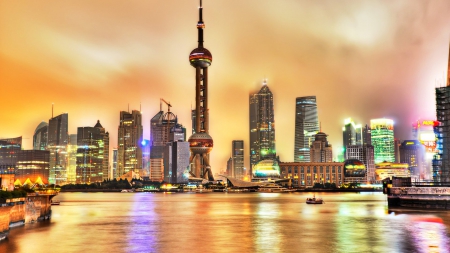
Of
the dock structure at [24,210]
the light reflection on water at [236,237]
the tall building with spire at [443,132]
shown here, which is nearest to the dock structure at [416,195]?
the light reflection on water at [236,237]

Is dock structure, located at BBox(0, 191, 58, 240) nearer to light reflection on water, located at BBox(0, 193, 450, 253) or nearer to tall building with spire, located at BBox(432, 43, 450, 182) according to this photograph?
light reflection on water, located at BBox(0, 193, 450, 253)

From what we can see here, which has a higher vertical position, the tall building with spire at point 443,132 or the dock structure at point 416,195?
the tall building with spire at point 443,132

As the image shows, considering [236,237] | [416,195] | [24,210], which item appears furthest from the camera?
[416,195]

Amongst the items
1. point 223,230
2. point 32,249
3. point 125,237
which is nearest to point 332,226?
point 223,230

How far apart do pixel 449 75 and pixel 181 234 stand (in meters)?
125

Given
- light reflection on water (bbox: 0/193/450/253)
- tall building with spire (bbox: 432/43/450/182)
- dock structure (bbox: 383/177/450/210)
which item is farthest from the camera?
tall building with spire (bbox: 432/43/450/182)

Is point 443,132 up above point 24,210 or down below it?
above

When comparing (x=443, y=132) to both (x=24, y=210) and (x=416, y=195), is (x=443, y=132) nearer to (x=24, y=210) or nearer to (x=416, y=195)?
(x=416, y=195)

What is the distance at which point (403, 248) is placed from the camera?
5047 cm

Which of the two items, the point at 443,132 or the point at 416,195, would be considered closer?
the point at 416,195

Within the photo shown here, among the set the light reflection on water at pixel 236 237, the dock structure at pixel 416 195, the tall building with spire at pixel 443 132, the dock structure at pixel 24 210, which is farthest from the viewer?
the tall building with spire at pixel 443 132

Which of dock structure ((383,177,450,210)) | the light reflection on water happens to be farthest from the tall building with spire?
the light reflection on water

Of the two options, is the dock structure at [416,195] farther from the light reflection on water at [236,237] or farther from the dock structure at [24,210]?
the dock structure at [24,210]

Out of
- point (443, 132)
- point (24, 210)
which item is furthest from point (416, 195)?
point (24, 210)
